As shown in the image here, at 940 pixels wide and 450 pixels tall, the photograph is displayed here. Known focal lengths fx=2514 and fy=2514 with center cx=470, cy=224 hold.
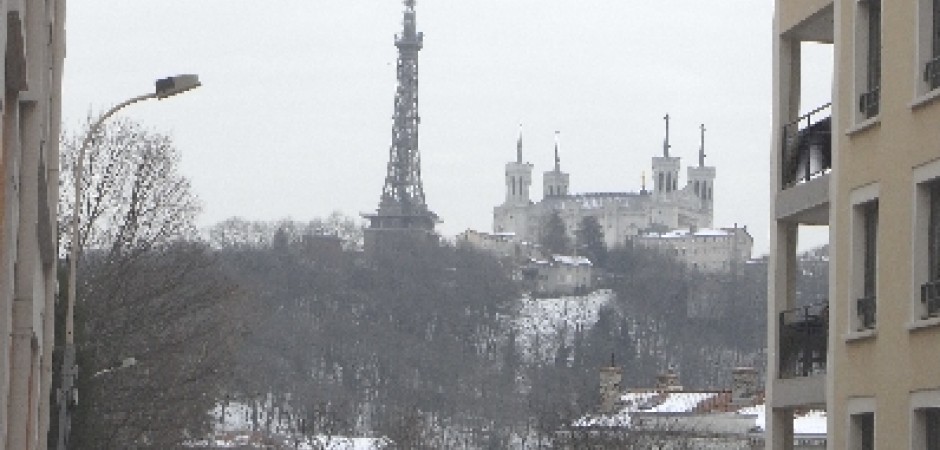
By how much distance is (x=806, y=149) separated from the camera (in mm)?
27516

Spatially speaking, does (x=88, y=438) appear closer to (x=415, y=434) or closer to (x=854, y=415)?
(x=854, y=415)

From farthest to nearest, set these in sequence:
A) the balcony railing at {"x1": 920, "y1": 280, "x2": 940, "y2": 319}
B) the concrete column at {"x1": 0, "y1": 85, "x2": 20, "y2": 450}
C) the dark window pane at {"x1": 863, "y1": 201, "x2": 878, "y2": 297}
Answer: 1. the dark window pane at {"x1": 863, "y1": 201, "x2": 878, "y2": 297}
2. the balcony railing at {"x1": 920, "y1": 280, "x2": 940, "y2": 319}
3. the concrete column at {"x1": 0, "y1": 85, "x2": 20, "y2": 450}

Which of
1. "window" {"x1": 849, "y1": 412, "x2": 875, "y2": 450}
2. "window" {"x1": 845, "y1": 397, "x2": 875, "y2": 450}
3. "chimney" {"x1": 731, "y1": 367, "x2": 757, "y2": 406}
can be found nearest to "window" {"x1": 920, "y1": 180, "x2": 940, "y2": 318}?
"window" {"x1": 845, "y1": 397, "x2": 875, "y2": 450}

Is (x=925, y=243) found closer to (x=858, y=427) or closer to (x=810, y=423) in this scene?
(x=858, y=427)

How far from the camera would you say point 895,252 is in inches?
922

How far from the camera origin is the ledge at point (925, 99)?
22.4 metres

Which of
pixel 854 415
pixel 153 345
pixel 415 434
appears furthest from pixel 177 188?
pixel 415 434

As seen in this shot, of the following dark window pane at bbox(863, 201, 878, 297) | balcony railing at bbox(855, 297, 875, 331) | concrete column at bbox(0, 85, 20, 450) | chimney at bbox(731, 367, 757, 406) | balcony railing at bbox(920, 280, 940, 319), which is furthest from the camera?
chimney at bbox(731, 367, 757, 406)

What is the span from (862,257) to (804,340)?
2.84m

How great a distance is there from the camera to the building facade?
19.0 m

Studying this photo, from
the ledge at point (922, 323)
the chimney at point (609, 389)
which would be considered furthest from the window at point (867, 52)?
the chimney at point (609, 389)

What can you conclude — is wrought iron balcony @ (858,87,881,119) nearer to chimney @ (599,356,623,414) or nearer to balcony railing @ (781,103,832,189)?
balcony railing @ (781,103,832,189)

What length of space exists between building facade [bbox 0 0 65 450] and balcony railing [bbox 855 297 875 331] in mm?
8041

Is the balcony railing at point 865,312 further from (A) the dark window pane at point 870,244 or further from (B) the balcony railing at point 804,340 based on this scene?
(B) the balcony railing at point 804,340
